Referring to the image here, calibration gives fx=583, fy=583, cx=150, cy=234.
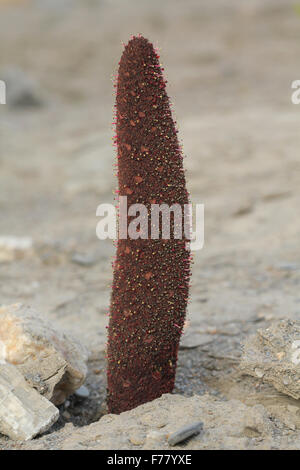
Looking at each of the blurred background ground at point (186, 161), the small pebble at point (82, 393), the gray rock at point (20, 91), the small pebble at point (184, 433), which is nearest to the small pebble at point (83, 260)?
the blurred background ground at point (186, 161)

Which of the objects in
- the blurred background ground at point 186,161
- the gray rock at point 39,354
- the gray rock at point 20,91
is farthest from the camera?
the gray rock at point 20,91

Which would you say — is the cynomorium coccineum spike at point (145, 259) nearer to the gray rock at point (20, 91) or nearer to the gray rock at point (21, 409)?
the gray rock at point (21, 409)

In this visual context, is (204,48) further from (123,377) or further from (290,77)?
A: (123,377)

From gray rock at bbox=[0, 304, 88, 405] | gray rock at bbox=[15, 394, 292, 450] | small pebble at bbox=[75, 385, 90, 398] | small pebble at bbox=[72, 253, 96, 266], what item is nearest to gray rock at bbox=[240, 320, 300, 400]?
gray rock at bbox=[15, 394, 292, 450]

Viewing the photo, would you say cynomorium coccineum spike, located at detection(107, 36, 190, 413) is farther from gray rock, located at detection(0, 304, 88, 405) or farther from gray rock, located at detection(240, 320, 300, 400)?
gray rock, located at detection(240, 320, 300, 400)

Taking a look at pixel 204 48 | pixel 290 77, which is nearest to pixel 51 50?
pixel 204 48

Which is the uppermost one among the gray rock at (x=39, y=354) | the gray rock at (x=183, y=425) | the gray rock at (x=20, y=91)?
the gray rock at (x=20, y=91)
